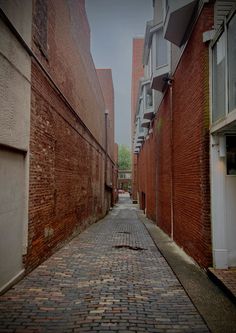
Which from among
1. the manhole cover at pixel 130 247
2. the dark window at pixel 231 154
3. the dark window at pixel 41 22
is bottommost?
the manhole cover at pixel 130 247

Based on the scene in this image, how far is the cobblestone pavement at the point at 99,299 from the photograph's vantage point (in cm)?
384

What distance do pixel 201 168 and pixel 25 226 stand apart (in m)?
3.58

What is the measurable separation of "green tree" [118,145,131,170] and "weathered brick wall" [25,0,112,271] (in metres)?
65.6

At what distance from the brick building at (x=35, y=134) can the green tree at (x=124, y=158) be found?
223 ft

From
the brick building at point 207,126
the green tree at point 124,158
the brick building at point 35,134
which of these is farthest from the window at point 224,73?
the green tree at point 124,158

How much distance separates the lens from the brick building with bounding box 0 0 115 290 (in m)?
5.09

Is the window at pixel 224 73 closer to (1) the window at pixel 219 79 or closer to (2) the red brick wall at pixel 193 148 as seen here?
(1) the window at pixel 219 79

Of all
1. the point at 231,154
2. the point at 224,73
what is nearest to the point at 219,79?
the point at 224,73

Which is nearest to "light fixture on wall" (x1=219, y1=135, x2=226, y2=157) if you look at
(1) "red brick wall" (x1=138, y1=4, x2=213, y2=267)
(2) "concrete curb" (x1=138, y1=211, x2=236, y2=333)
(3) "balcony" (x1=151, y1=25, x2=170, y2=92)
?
(1) "red brick wall" (x1=138, y1=4, x2=213, y2=267)

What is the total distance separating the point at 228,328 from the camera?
3.74 metres

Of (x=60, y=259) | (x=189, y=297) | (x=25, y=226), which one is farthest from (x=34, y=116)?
(x=189, y=297)

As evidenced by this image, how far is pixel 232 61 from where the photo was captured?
5160 mm

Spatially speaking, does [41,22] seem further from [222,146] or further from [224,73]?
[222,146]

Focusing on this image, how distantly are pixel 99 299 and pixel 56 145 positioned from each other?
477 centimetres
